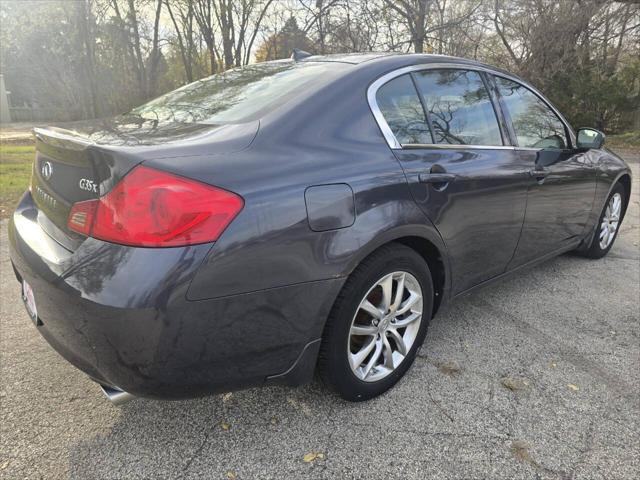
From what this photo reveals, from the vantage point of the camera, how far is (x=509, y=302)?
343 centimetres

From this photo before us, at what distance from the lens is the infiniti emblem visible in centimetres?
201

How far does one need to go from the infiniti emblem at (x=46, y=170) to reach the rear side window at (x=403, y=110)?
4.87 feet

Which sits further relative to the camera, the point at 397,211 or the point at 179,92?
the point at 179,92

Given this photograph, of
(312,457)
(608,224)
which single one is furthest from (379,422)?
(608,224)

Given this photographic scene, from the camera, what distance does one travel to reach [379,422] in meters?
2.15

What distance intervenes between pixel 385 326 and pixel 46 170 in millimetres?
1679

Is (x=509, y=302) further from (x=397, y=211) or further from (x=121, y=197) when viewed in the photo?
(x=121, y=197)

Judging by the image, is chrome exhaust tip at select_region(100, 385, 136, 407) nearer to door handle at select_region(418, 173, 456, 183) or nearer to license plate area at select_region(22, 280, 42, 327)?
license plate area at select_region(22, 280, 42, 327)

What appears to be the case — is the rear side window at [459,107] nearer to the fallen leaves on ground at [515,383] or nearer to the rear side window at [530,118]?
the rear side window at [530,118]

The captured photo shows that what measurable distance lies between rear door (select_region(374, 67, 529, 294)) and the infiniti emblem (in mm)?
1471

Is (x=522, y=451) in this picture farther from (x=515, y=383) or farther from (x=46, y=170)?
(x=46, y=170)

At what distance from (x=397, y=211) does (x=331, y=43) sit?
20215 millimetres

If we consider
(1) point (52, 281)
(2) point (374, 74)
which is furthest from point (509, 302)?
(1) point (52, 281)

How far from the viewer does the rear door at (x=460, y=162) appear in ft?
7.51
